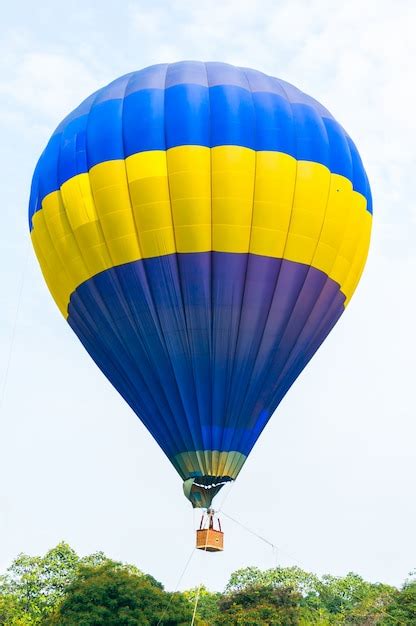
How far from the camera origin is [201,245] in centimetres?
2408

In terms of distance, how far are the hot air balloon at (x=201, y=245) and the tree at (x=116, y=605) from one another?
22984 mm

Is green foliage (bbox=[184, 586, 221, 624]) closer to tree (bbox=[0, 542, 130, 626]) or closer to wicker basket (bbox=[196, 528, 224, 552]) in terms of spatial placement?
tree (bbox=[0, 542, 130, 626])

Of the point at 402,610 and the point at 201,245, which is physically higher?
the point at 402,610

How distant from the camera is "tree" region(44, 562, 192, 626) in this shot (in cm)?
4625

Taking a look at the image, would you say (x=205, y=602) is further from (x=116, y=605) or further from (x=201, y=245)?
(x=201, y=245)

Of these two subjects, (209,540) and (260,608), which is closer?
(209,540)

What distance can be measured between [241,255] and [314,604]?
4259cm

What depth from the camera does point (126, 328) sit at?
2475 cm

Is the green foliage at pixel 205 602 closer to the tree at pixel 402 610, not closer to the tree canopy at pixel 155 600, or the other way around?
the tree canopy at pixel 155 600

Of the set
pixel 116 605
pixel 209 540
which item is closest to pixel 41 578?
pixel 116 605

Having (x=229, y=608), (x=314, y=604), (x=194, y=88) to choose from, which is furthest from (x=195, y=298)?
(x=314, y=604)

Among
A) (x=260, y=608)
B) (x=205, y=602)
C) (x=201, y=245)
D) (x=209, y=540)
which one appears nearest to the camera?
(x=209, y=540)

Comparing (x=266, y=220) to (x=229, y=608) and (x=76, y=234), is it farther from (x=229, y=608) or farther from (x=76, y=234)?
(x=229, y=608)

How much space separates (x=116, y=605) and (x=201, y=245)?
2679cm
